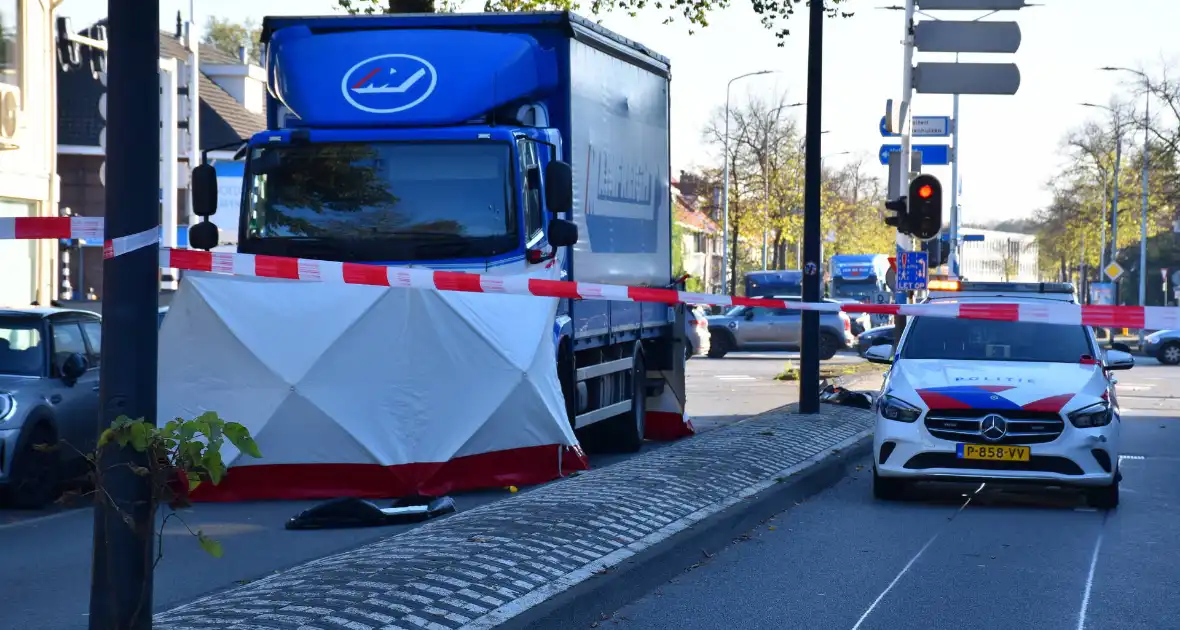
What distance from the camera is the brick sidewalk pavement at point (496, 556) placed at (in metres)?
6.52

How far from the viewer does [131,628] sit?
18.2 feet

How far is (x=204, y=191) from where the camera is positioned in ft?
43.6

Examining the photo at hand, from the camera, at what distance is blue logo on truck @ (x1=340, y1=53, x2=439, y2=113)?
13195 millimetres

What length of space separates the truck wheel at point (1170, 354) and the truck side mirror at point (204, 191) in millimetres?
36055

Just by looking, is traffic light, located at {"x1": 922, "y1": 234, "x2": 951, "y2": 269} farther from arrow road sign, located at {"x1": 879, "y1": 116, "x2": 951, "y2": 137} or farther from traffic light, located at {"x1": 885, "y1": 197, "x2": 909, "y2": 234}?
traffic light, located at {"x1": 885, "y1": 197, "x2": 909, "y2": 234}

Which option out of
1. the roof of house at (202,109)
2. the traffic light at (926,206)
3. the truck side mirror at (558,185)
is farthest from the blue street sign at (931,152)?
the roof of house at (202,109)

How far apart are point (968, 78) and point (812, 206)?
11.1 ft

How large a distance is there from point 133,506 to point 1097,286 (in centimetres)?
6119

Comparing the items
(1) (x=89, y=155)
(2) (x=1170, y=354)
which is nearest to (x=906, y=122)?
(2) (x=1170, y=354)

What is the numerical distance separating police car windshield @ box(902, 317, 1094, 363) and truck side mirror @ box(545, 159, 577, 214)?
9.66 ft

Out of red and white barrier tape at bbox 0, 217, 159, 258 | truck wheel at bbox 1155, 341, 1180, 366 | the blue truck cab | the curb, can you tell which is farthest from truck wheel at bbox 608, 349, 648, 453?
truck wheel at bbox 1155, 341, 1180, 366

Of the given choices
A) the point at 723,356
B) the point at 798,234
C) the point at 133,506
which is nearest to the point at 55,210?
the point at 723,356

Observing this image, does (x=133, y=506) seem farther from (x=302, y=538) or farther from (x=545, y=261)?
(x=545, y=261)

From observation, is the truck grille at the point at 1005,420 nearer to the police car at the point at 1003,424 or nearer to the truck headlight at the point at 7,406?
the police car at the point at 1003,424
